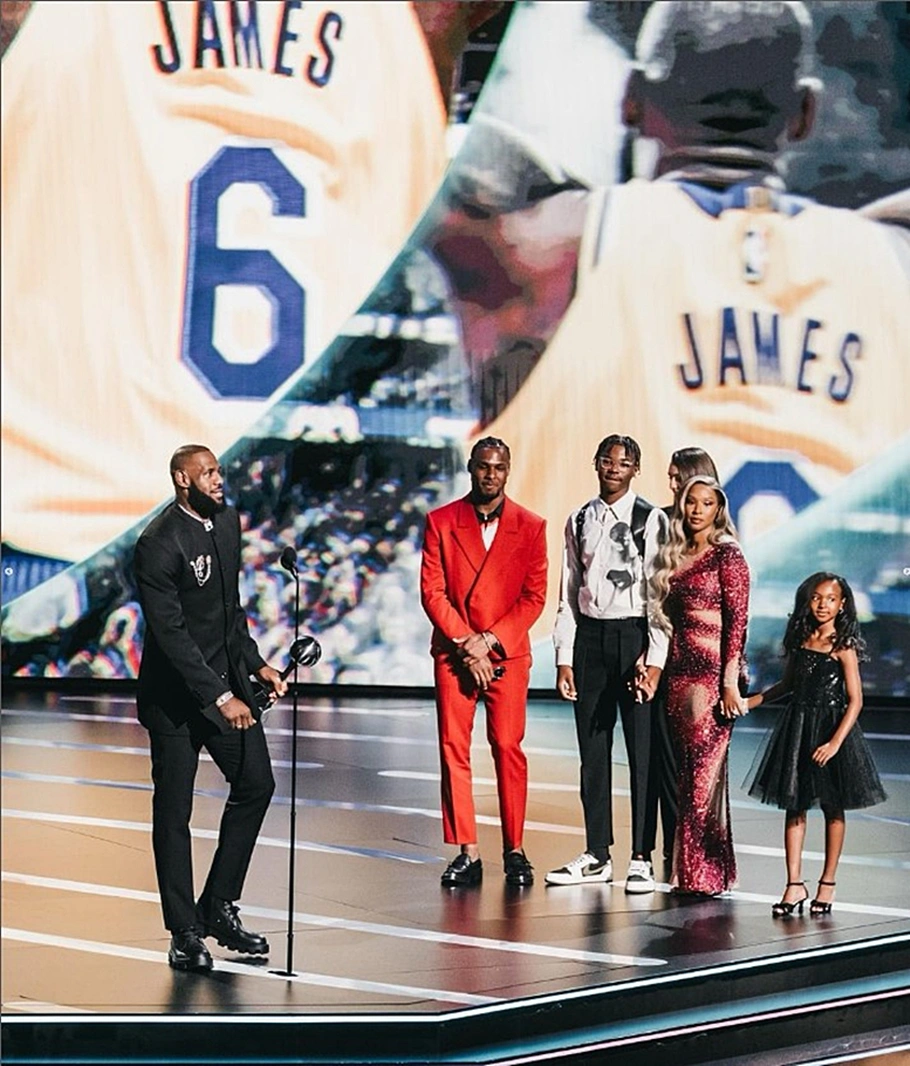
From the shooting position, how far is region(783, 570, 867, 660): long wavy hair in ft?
21.9

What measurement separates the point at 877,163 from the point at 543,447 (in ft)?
9.24

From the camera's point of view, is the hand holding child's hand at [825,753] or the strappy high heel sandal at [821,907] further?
the strappy high heel sandal at [821,907]

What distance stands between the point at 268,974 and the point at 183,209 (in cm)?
774

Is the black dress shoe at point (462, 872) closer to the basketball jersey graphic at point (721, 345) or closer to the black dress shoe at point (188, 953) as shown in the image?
the black dress shoe at point (188, 953)

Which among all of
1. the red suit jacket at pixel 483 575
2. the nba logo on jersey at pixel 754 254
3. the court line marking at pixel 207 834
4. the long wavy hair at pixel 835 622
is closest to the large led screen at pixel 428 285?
the nba logo on jersey at pixel 754 254

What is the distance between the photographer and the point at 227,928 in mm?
5930

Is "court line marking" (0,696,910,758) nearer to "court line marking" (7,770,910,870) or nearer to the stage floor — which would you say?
the stage floor

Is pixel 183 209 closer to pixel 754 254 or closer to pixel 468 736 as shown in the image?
pixel 754 254

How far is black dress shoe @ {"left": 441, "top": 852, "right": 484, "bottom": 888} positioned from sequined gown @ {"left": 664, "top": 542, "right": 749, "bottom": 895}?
28.4 inches

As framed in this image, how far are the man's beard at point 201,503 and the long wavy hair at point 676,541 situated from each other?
1836mm

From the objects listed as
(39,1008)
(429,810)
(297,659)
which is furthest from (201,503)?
(429,810)

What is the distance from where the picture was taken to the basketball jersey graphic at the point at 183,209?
41.2 ft

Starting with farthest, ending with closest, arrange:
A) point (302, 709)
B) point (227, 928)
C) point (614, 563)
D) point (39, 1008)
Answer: point (302, 709), point (614, 563), point (227, 928), point (39, 1008)

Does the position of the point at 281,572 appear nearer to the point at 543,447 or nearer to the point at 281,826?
the point at 543,447
